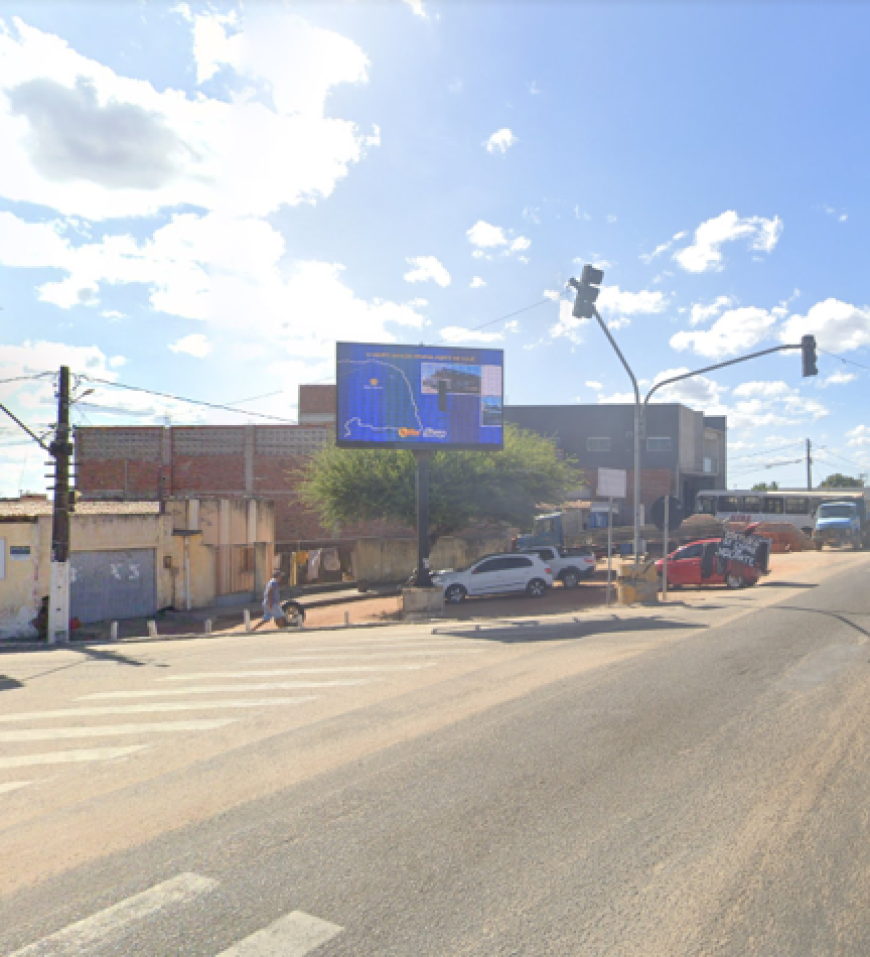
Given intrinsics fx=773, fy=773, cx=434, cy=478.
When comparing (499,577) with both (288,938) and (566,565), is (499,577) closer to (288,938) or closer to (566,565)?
(566,565)

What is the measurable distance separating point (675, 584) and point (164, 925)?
25667 mm

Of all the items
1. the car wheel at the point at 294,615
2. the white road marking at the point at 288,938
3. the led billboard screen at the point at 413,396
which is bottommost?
the car wheel at the point at 294,615

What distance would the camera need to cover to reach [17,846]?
Result: 561 cm

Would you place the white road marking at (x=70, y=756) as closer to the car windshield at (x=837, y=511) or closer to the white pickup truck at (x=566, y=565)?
the white pickup truck at (x=566, y=565)

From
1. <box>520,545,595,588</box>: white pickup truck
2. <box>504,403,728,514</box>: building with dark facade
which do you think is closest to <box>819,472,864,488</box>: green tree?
<box>504,403,728,514</box>: building with dark facade

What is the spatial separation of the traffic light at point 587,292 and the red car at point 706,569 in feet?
38.4

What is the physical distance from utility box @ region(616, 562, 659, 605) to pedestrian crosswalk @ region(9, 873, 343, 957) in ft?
66.2

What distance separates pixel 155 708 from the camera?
10.0m

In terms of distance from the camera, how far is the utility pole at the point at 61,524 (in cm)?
2041

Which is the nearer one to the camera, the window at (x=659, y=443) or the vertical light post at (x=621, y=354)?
the vertical light post at (x=621, y=354)

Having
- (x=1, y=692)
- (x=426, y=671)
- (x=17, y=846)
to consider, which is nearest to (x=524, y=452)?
(x=426, y=671)

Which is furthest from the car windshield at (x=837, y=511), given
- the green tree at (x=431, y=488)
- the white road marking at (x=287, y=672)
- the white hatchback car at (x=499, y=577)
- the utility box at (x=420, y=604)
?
the white road marking at (x=287, y=672)

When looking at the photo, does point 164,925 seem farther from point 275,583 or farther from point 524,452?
point 524,452

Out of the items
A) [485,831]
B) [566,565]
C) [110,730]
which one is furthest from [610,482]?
[485,831]
